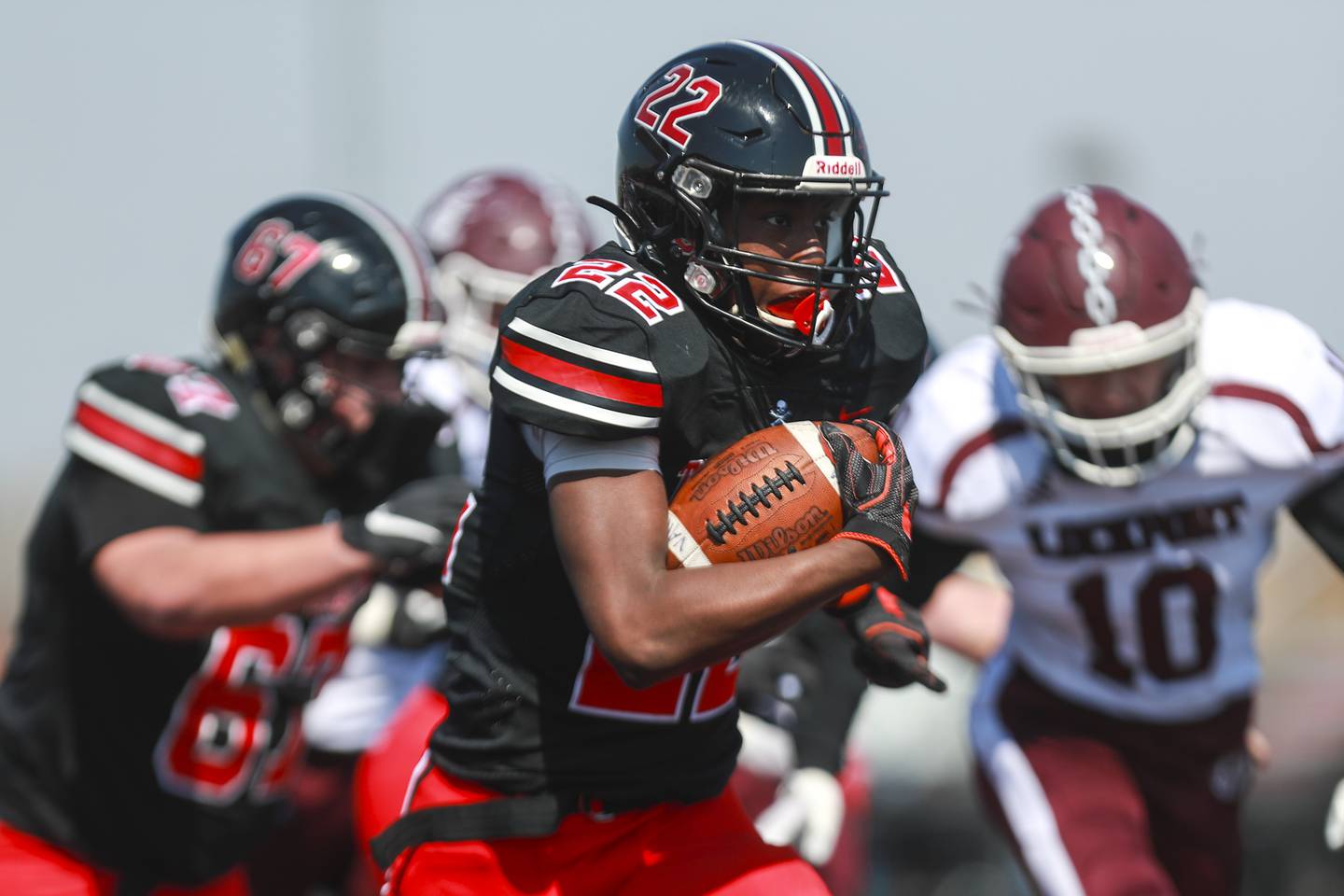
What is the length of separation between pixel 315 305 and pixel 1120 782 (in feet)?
6.98

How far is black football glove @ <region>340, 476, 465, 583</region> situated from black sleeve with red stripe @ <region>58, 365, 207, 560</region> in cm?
36

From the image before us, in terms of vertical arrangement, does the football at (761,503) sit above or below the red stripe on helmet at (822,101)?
below

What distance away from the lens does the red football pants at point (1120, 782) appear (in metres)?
3.97

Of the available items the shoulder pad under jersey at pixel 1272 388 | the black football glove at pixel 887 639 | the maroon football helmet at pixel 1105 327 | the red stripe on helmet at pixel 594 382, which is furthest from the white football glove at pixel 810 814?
the red stripe on helmet at pixel 594 382

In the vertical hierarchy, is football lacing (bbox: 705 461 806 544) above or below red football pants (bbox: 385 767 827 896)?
above

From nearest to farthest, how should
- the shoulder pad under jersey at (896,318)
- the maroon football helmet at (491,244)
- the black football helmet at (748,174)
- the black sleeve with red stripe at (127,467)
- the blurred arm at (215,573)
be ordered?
1. the black football helmet at (748,174)
2. the shoulder pad under jersey at (896,318)
3. the blurred arm at (215,573)
4. the black sleeve with red stripe at (127,467)
5. the maroon football helmet at (491,244)

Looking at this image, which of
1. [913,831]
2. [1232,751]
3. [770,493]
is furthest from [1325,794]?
[770,493]

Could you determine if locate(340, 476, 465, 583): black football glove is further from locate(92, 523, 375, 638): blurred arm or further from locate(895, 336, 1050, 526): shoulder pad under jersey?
locate(895, 336, 1050, 526): shoulder pad under jersey

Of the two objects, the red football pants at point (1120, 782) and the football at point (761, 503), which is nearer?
the football at point (761, 503)

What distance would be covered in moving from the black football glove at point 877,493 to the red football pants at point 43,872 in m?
2.03

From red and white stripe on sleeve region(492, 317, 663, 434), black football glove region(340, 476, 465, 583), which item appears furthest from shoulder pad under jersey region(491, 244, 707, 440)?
black football glove region(340, 476, 465, 583)

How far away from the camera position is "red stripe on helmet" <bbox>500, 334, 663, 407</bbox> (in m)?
2.46

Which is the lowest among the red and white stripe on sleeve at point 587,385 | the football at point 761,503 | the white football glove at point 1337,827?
the white football glove at point 1337,827

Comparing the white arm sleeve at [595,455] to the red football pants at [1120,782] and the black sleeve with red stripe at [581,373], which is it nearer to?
the black sleeve with red stripe at [581,373]
